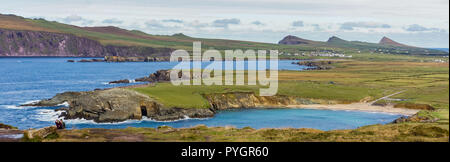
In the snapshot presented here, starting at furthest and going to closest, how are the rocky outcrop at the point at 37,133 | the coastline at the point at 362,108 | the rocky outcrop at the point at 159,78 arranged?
the rocky outcrop at the point at 159,78, the coastline at the point at 362,108, the rocky outcrop at the point at 37,133

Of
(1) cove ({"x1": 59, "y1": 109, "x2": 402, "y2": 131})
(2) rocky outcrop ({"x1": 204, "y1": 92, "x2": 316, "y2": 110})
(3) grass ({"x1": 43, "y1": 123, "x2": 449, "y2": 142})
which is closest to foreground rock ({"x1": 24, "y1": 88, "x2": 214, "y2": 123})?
(1) cove ({"x1": 59, "y1": 109, "x2": 402, "y2": 131})

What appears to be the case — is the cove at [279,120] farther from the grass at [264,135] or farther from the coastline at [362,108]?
the grass at [264,135]

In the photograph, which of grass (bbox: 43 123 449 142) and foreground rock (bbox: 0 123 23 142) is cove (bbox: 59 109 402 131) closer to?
grass (bbox: 43 123 449 142)

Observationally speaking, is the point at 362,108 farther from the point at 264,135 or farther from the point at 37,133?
the point at 37,133

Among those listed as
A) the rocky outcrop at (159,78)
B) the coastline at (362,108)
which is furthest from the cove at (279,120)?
the rocky outcrop at (159,78)

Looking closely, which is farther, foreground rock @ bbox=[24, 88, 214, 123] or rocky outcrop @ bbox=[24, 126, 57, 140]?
foreground rock @ bbox=[24, 88, 214, 123]

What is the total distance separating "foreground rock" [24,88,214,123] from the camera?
84.3 m

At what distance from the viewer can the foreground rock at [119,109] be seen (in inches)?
3319

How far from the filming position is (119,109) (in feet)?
279

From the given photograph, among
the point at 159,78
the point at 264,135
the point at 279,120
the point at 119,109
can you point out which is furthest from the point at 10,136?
the point at 159,78

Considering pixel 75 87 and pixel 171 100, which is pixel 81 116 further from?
pixel 75 87

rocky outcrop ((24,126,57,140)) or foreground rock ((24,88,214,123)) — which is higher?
rocky outcrop ((24,126,57,140))

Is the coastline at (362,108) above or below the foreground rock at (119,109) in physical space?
below

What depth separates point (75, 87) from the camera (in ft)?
484
